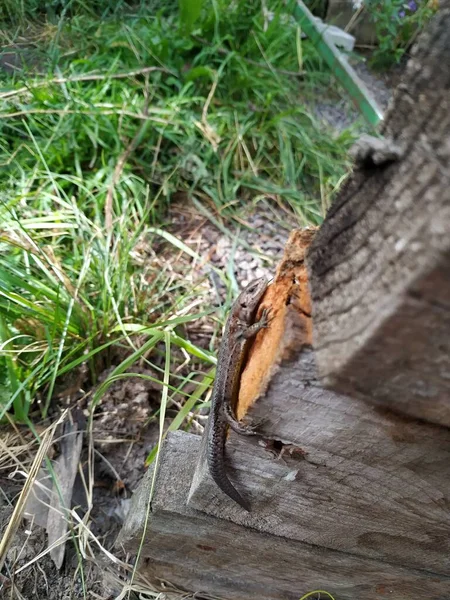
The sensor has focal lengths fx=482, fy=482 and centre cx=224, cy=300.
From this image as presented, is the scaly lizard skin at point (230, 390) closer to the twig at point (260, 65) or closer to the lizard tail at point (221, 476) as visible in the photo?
the lizard tail at point (221, 476)

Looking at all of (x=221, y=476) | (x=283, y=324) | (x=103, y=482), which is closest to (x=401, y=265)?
(x=283, y=324)

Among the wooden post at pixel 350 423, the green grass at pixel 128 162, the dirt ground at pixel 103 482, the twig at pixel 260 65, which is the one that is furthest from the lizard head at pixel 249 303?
the twig at pixel 260 65

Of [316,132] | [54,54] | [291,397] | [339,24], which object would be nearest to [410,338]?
[291,397]

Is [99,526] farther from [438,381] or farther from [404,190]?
[404,190]

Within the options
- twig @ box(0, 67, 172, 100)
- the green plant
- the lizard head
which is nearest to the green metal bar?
the green plant

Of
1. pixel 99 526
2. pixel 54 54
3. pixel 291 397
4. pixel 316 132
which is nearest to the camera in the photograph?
pixel 291 397
